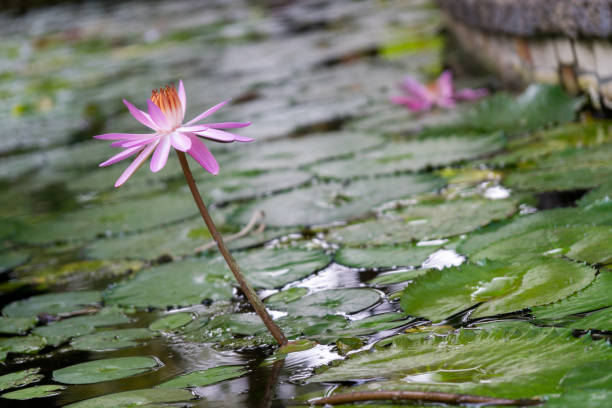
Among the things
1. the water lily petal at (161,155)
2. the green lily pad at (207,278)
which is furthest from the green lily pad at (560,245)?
the water lily petal at (161,155)

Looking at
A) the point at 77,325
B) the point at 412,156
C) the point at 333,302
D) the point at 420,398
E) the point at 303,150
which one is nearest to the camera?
the point at 420,398

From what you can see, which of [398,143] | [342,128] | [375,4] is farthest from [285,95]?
[375,4]

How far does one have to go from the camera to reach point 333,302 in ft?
3.63

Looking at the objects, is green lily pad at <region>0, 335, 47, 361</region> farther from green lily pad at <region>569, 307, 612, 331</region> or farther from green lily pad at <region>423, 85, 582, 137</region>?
green lily pad at <region>423, 85, 582, 137</region>

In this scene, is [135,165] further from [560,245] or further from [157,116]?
[560,245]

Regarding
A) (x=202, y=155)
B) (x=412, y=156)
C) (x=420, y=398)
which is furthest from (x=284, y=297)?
(x=412, y=156)

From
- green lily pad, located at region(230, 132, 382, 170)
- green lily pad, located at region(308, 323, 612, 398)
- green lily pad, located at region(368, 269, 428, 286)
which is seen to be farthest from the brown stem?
green lily pad, located at region(230, 132, 382, 170)

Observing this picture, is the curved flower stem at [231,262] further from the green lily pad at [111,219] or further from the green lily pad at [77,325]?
the green lily pad at [111,219]

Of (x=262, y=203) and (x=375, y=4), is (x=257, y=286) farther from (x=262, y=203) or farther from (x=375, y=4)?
(x=375, y=4)

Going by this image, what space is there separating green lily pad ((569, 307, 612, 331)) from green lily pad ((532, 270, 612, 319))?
0.09 ft

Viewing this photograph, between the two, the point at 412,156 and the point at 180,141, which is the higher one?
the point at 180,141

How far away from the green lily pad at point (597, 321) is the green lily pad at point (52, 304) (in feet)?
2.96

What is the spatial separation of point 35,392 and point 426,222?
2.64 feet

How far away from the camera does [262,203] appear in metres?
1.77
